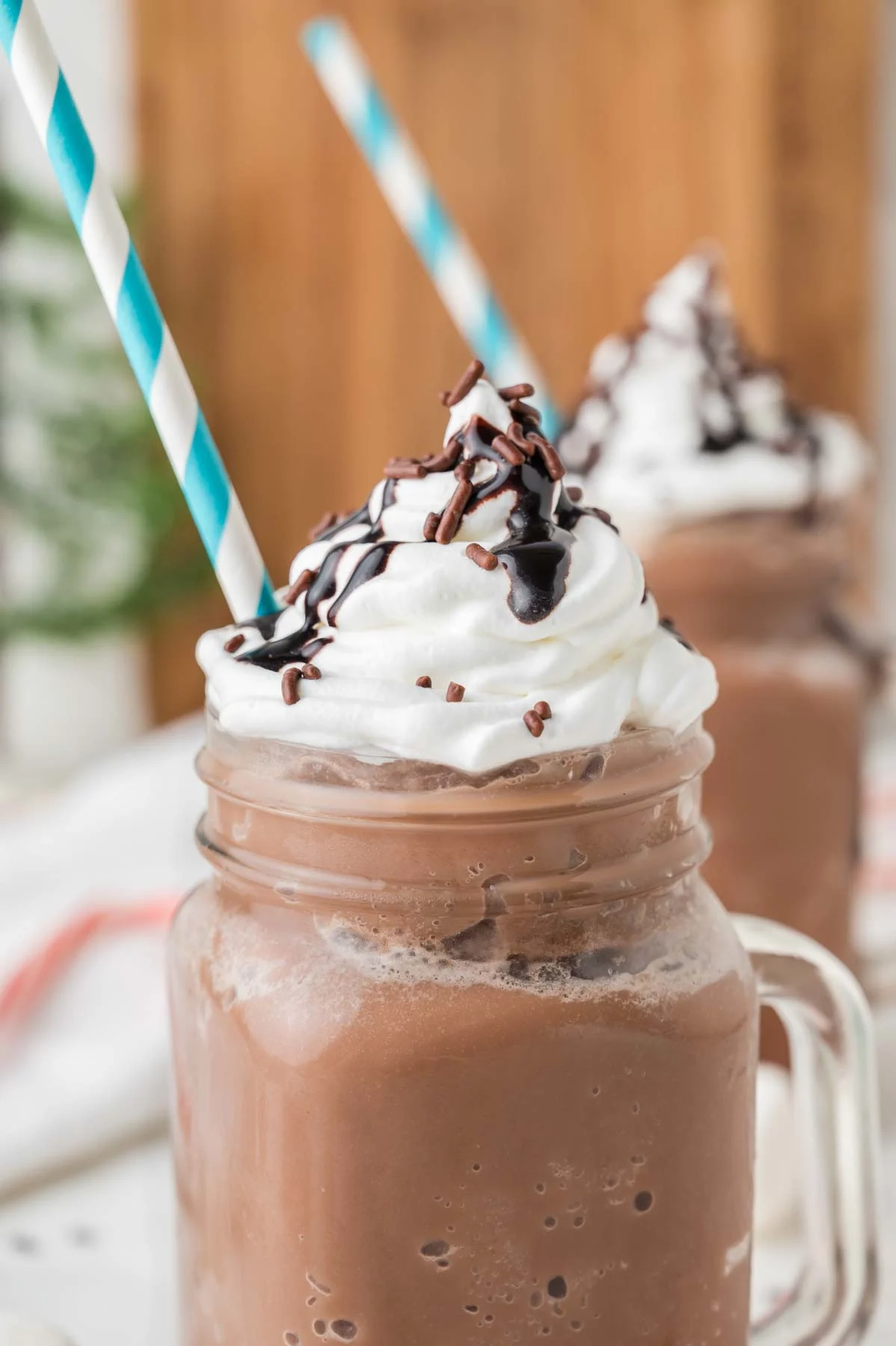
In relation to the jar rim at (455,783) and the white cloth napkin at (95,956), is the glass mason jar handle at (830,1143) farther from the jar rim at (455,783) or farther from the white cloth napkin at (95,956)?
the white cloth napkin at (95,956)

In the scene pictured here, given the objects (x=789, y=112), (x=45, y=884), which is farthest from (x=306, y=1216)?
(x=789, y=112)

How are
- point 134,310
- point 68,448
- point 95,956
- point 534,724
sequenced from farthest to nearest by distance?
point 68,448 < point 95,956 < point 134,310 < point 534,724

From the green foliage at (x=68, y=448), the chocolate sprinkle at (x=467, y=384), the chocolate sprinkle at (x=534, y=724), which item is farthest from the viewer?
the green foliage at (x=68, y=448)

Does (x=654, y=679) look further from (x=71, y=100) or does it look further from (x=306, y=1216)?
(x=71, y=100)

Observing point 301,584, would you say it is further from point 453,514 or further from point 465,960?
point 465,960

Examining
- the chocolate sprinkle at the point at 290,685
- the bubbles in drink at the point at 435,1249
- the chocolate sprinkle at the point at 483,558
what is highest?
the chocolate sprinkle at the point at 483,558

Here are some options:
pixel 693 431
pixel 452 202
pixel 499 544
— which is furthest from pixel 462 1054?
pixel 452 202

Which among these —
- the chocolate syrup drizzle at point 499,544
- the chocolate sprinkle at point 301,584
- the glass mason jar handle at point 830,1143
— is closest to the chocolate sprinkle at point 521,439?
the chocolate syrup drizzle at point 499,544
